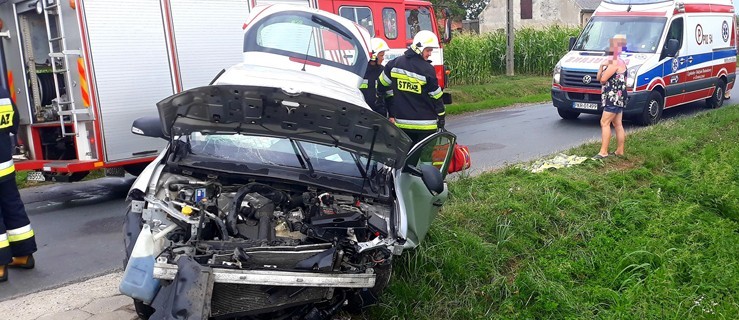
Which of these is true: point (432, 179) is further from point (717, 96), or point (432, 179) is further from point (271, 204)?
point (717, 96)

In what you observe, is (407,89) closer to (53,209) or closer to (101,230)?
(101,230)

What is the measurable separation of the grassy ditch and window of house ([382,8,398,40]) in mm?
5491

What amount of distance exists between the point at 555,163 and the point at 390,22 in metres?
5.43

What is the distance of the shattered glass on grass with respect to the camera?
8.29 meters

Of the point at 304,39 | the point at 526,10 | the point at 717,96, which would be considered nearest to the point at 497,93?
the point at 717,96

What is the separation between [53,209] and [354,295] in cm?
509

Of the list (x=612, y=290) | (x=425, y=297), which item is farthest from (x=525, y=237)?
(x=425, y=297)

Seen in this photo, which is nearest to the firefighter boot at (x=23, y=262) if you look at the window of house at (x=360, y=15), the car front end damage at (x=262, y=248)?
the car front end damage at (x=262, y=248)

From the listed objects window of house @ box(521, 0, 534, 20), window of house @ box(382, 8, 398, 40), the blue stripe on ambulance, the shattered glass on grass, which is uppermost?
window of house @ box(521, 0, 534, 20)

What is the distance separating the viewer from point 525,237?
588 centimetres

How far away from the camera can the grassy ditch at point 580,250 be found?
15.5 ft

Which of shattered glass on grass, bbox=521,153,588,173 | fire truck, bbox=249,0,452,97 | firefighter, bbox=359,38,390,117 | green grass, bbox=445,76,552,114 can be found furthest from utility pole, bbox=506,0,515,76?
shattered glass on grass, bbox=521,153,588,173

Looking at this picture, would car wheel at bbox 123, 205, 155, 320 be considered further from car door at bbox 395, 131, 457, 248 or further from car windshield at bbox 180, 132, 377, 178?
car door at bbox 395, 131, 457, 248

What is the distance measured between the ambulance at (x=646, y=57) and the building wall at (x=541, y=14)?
102 ft
